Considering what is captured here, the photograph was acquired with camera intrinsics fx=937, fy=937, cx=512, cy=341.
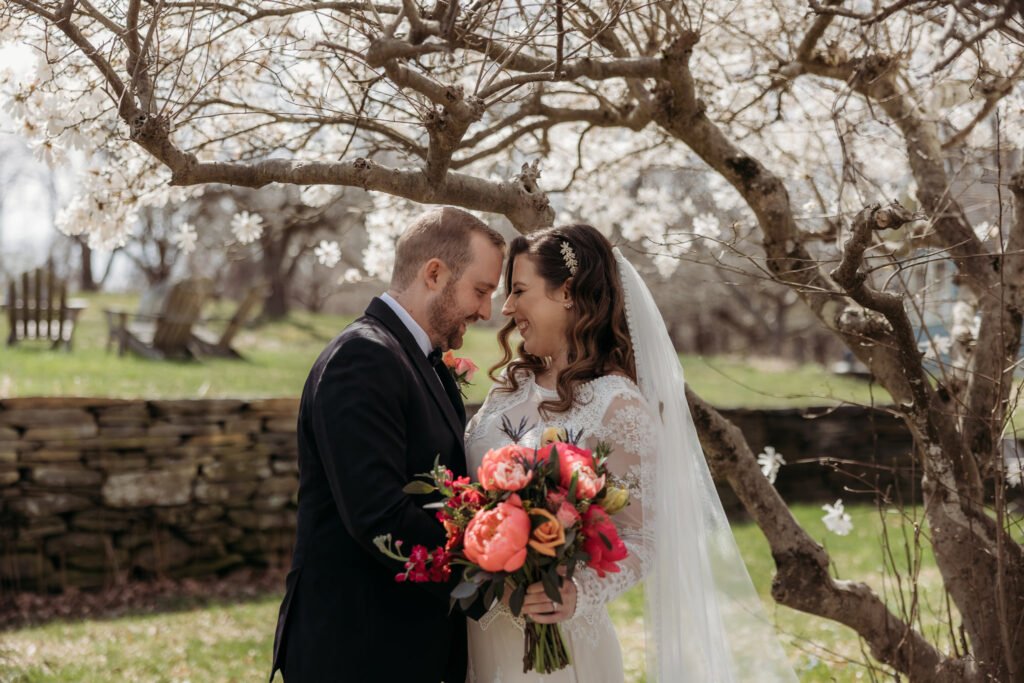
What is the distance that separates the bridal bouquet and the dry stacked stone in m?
6.21

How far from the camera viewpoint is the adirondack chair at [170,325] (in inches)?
447

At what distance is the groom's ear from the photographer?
2.84m

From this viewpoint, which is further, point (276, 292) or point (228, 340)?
point (276, 292)

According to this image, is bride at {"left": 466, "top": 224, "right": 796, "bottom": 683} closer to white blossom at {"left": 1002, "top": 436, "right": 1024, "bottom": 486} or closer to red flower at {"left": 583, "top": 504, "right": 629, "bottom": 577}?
red flower at {"left": 583, "top": 504, "right": 629, "bottom": 577}

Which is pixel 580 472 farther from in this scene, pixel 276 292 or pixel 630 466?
pixel 276 292

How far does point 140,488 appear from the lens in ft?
25.8

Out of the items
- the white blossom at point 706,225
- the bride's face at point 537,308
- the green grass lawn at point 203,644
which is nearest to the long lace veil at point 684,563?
the bride's face at point 537,308

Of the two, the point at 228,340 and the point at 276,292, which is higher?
the point at 276,292

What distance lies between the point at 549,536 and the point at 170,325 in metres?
10.2

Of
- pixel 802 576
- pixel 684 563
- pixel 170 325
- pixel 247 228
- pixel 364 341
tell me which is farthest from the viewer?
pixel 170 325

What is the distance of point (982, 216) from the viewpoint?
504 centimetres

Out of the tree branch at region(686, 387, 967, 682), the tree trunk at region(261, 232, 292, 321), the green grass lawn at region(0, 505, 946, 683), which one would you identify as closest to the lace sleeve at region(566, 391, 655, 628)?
the tree branch at region(686, 387, 967, 682)

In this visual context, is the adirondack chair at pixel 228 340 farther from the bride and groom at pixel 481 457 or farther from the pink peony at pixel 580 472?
the pink peony at pixel 580 472

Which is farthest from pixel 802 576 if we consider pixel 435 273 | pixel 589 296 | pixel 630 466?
pixel 435 273
